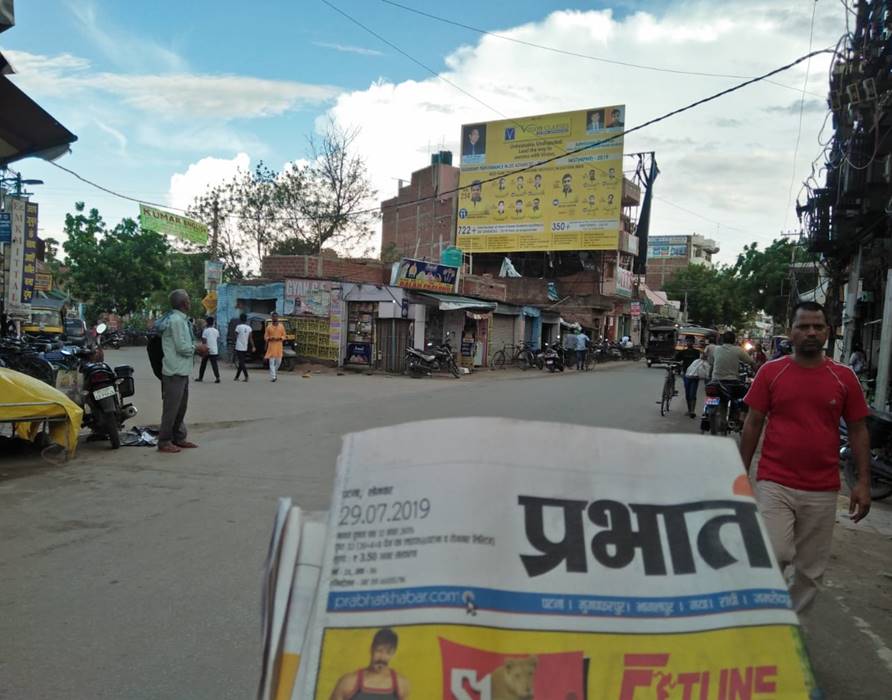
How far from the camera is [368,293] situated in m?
21.6

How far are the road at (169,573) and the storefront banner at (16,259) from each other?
973 cm

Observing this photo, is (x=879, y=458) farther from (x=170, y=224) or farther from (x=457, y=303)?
(x=170, y=224)

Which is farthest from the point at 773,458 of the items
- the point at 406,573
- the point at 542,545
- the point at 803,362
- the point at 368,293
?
the point at 368,293

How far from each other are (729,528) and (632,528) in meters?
0.24

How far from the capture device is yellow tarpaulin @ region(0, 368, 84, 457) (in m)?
6.10

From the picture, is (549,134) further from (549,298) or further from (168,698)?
(168,698)

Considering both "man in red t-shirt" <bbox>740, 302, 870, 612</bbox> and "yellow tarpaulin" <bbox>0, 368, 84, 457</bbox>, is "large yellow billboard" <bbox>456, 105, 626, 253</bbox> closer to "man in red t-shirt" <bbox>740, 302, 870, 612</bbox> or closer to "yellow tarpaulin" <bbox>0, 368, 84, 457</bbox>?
"yellow tarpaulin" <bbox>0, 368, 84, 457</bbox>

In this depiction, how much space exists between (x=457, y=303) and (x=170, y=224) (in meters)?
10.9

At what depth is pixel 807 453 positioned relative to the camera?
3.04m

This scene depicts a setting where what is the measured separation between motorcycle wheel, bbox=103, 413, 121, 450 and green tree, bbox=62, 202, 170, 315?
36.5m

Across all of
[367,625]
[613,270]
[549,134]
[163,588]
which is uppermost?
[549,134]

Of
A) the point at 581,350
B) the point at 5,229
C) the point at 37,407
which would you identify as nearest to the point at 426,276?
the point at 581,350

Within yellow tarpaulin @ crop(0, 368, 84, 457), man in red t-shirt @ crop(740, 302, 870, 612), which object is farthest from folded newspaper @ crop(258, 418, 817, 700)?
yellow tarpaulin @ crop(0, 368, 84, 457)

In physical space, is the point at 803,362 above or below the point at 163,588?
above
